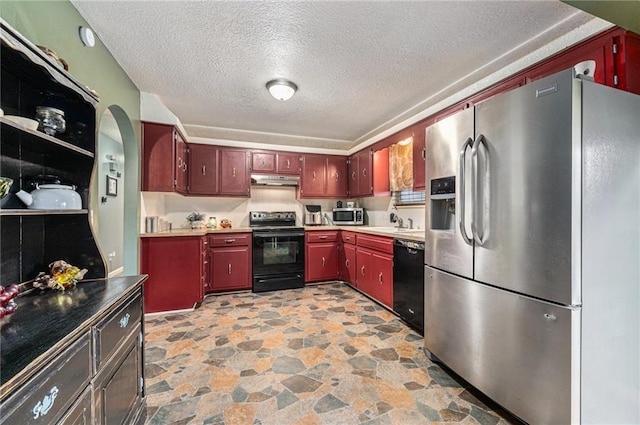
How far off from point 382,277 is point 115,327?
2.72 metres

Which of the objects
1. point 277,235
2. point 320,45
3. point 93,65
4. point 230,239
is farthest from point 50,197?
point 277,235

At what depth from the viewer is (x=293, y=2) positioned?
168 centimetres

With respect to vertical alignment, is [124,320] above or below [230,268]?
above

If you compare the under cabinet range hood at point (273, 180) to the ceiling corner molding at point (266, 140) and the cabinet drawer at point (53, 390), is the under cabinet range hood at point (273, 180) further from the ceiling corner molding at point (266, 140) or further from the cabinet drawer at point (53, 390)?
the cabinet drawer at point (53, 390)

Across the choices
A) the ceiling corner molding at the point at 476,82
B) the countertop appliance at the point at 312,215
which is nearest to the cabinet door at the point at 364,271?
the countertop appliance at the point at 312,215

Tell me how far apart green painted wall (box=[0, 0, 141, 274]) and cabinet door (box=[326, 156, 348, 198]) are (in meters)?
2.89

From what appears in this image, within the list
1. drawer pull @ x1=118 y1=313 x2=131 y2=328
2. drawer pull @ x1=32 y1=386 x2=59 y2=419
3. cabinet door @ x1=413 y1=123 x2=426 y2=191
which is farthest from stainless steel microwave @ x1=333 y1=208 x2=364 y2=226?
drawer pull @ x1=32 y1=386 x2=59 y2=419

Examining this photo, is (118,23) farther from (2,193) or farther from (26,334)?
(26,334)

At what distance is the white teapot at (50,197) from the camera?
3.85 ft

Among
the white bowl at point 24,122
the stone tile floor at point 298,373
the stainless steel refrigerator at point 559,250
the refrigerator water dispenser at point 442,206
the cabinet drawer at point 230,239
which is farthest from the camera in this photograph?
the cabinet drawer at point 230,239

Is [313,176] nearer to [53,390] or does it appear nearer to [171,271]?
[171,271]

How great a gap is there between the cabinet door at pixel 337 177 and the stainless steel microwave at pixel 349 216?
308mm

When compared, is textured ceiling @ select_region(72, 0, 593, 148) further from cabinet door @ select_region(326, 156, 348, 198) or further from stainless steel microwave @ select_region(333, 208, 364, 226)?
stainless steel microwave @ select_region(333, 208, 364, 226)

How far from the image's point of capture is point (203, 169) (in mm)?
4055
